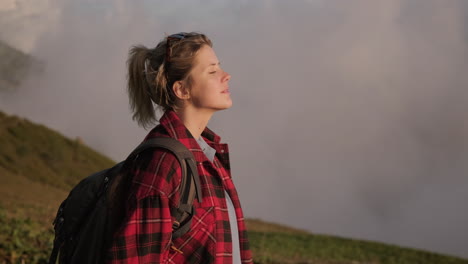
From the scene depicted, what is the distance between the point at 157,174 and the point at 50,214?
5826 millimetres

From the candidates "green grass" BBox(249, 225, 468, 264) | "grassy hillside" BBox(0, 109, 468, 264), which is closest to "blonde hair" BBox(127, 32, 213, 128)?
"grassy hillside" BBox(0, 109, 468, 264)

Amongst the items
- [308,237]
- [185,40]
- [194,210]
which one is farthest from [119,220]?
[308,237]

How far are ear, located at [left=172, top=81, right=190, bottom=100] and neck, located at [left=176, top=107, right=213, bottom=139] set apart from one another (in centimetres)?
8

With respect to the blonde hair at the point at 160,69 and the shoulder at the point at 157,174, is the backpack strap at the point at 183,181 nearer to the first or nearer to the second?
the shoulder at the point at 157,174

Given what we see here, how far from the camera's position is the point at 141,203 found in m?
2.75

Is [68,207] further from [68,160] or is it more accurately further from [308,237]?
[68,160]

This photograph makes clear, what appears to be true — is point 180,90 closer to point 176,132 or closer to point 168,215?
point 176,132

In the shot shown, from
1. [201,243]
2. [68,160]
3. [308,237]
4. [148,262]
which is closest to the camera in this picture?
[148,262]

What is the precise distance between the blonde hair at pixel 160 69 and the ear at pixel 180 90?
0.10 feet

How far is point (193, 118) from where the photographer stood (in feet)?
10.8

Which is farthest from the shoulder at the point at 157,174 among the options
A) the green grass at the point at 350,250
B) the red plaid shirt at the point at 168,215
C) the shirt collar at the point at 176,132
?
the green grass at the point at 350,250

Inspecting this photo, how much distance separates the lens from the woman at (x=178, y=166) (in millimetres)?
2725

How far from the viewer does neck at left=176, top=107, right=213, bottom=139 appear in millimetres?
3273

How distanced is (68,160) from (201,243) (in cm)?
3552
